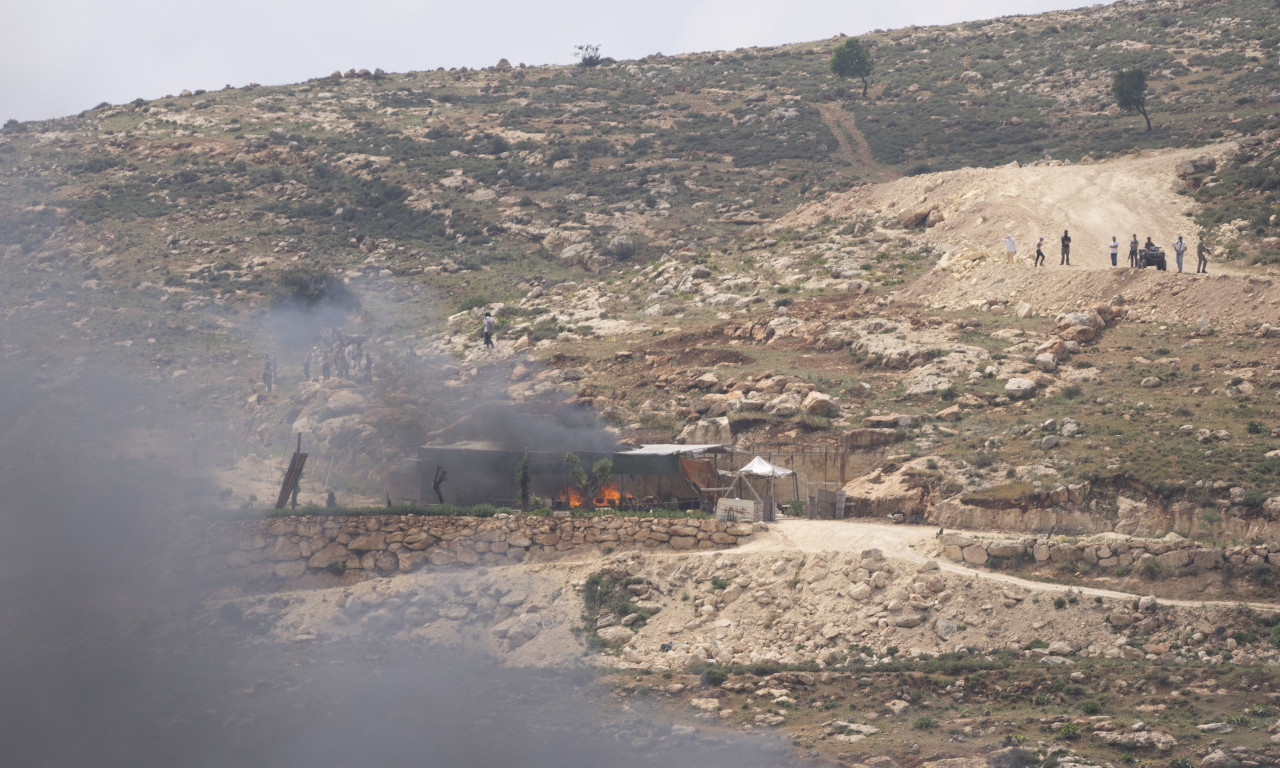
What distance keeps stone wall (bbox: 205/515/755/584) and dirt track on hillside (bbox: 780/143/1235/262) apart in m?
19.9

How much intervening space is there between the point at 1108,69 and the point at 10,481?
60128 mm

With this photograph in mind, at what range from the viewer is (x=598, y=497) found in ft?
82.9

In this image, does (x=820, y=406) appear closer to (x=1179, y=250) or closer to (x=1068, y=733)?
(x=1179, y=250)

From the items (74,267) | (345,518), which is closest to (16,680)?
(345,518)

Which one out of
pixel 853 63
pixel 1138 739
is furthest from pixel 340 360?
pixel 853 63

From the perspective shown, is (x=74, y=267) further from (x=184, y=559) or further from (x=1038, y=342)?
(x=1038, y=342)

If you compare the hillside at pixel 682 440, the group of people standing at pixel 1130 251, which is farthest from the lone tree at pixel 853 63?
the group of people standing at pixel 1130 251

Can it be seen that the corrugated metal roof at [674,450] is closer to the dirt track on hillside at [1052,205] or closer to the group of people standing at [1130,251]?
the group of people standing at [1130,251]

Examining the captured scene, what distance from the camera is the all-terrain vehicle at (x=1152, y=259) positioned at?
115 ft

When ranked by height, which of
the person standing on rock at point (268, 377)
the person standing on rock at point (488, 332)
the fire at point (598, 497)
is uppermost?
the person standing on rock at point (488, 332)

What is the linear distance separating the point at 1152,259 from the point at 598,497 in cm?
1909

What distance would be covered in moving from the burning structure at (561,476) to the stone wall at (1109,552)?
5723 millimetres

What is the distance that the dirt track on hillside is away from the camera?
3891 centimetres

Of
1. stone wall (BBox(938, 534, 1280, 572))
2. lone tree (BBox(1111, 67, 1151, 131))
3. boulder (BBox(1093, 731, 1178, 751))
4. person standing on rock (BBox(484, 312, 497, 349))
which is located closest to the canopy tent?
stone wall (BBox(938, 534, 1280, 572))
